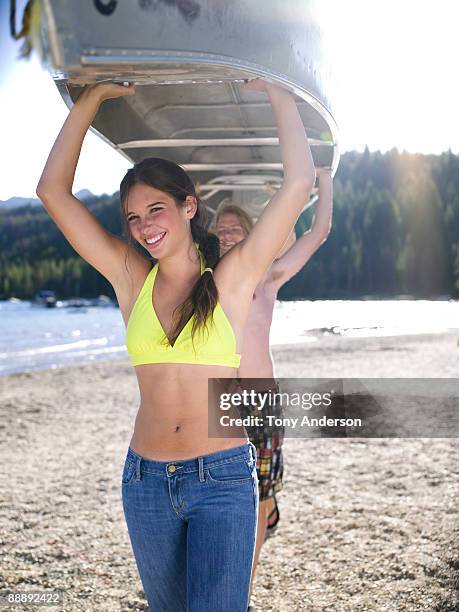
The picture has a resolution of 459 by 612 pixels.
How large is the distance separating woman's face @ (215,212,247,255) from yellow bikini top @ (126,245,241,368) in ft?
5.31

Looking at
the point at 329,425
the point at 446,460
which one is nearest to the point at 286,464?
the point at 446,460

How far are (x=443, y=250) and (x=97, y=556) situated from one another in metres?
104

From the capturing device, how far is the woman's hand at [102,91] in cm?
243

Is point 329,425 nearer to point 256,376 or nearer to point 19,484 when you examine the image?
point 19,484

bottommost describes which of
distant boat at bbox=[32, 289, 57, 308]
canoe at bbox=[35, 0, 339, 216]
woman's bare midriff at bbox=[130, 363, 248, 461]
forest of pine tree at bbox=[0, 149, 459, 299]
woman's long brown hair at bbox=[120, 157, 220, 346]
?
distant boat at bbox=[32, 289, 57, 308]

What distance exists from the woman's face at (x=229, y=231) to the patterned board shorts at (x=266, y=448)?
3.12 ft

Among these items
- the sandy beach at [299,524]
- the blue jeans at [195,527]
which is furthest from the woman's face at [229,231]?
the sandy beach at [299,524]

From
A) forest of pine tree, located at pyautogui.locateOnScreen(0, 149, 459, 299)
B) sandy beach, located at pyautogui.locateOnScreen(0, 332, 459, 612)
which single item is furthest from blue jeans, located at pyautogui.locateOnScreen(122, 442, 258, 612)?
forest of pine tree, located at pyautogui.locateOnScreen(0, 149, 459, 299)

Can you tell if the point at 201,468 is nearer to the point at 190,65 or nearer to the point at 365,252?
the point at 190,65

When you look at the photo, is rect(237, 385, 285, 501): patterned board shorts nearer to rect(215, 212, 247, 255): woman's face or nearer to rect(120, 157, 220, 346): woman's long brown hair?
rect(215, 212, 247, 255): woman's face

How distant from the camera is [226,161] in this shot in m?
4.06

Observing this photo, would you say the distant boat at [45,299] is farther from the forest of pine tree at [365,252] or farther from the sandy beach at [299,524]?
the sandy beach at [299,524]

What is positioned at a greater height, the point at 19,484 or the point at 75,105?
the point at 75,105

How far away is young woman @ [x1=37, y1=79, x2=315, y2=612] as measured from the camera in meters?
2.14
